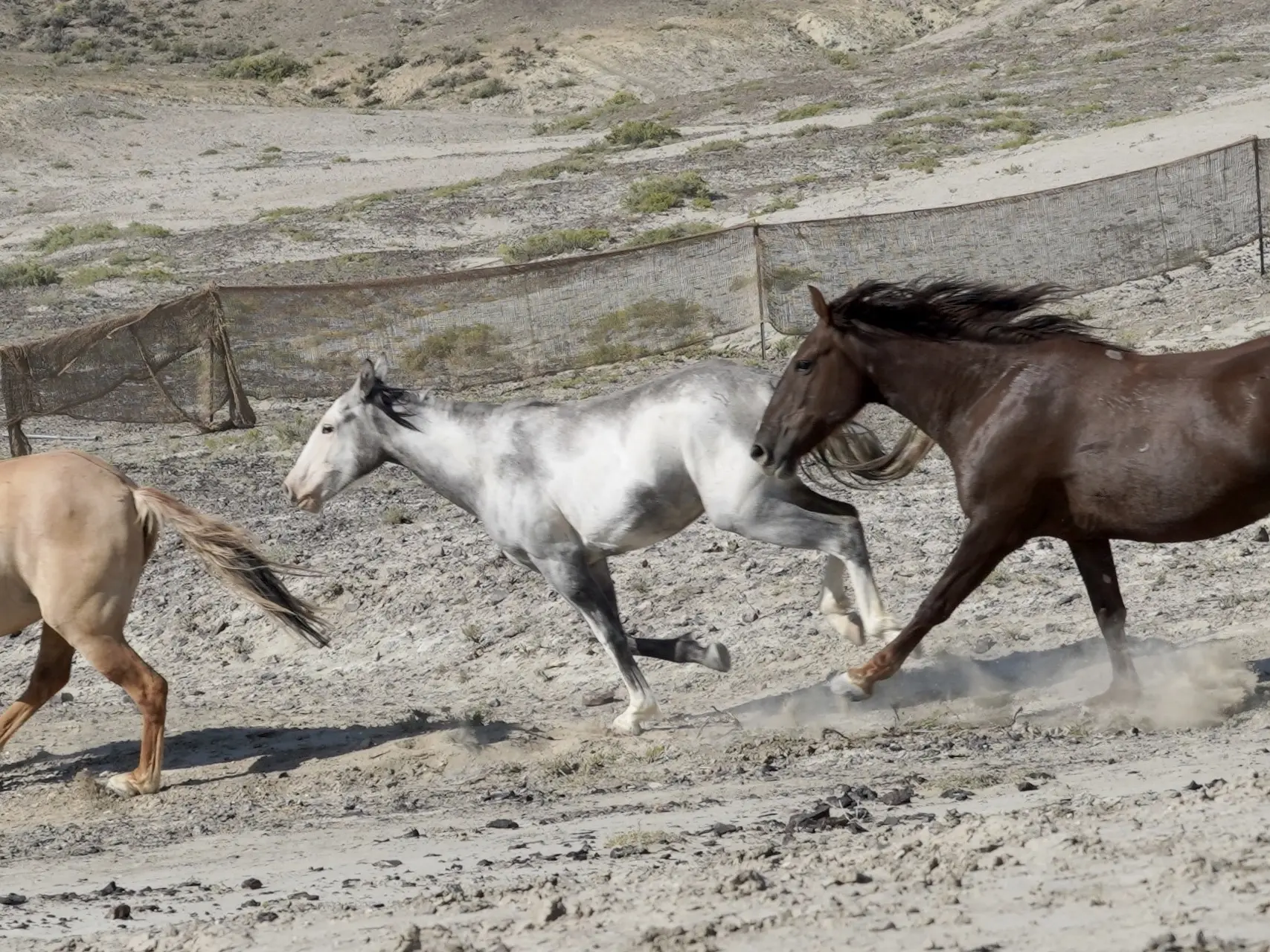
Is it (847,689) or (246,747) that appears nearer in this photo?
(847,689)

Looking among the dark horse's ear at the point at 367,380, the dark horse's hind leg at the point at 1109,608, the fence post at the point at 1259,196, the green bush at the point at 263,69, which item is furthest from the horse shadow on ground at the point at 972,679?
the green bush at the point at 263,69

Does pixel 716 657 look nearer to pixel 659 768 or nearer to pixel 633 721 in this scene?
pixel 633 721

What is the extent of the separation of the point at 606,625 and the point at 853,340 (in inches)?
67.3

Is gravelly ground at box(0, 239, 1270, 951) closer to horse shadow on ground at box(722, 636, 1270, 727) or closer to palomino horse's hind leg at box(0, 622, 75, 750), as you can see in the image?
horse shadow on ground at box(722, 636, 1270, 727)

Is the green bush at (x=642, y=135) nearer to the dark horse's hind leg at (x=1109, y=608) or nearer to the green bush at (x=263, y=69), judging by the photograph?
the green bush at (x=263, y=69)

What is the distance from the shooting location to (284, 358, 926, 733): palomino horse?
7461 millimetres

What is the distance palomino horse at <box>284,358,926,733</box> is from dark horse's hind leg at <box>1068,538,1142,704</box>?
0.85 m

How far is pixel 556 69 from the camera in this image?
62.8 metres

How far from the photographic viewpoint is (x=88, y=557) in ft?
24.6

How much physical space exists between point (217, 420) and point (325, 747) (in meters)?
10.1

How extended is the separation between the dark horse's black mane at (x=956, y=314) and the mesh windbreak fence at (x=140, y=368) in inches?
457

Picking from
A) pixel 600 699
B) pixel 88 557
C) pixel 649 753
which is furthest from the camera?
pixel 600 699

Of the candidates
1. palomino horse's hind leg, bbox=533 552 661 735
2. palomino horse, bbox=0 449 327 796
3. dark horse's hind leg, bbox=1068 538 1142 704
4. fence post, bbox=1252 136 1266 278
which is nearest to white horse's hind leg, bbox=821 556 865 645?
palomino horse's hind leg, bbox=533 552 661 735

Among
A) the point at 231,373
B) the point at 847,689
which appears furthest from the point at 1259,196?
the point at 847,689
